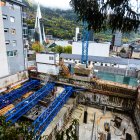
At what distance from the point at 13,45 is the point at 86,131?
49.9ft

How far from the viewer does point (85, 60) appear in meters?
32.1

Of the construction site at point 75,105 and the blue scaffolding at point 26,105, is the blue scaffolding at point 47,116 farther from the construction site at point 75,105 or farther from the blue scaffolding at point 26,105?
the blue scaffolding at point 26,105

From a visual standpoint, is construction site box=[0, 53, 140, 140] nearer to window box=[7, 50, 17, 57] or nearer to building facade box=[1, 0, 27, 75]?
window box=[7, 50, 17, 57]

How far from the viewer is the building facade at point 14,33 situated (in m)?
17.8

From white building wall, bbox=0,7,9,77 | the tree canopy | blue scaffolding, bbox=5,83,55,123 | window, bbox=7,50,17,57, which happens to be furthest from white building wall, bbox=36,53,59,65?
the tree canopy

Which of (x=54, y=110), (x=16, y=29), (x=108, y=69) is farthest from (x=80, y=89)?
(x=16, y=29)

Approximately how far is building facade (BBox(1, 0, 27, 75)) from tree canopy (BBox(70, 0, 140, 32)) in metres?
17.1

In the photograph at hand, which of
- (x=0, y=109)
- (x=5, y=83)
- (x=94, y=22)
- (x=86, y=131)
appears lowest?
(x=86, y=131)

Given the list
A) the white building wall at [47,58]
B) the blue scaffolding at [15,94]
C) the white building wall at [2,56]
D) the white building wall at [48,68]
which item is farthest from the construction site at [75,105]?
the white building wall at [47,58]

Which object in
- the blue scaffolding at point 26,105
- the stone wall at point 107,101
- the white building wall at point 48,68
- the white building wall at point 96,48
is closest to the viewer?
the blue scaffolding at point 26,105

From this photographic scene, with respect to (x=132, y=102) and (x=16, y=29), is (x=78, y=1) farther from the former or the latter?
(x=16, y=29)

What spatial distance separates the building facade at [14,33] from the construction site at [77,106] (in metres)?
4.89

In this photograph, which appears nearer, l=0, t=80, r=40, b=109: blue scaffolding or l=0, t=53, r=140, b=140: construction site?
l=0, t=53, r=140, b=140: construction site

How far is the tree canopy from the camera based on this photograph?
3.11 metres
